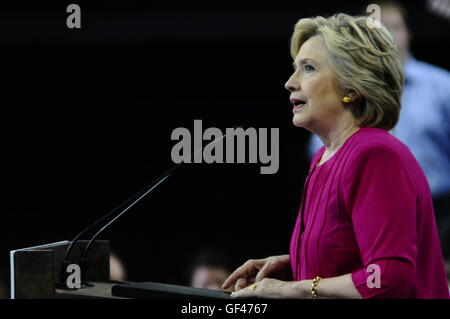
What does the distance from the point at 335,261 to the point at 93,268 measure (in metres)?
0.54

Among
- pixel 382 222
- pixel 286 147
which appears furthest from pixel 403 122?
pixel 382 222

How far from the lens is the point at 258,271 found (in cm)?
168

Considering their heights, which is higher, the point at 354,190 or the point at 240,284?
the point at 354,190

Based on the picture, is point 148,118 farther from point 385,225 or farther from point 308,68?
point 385,225

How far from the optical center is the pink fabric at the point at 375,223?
4.26ft

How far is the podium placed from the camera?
4.52 feet

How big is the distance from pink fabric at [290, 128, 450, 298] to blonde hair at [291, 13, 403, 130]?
6 centimetres

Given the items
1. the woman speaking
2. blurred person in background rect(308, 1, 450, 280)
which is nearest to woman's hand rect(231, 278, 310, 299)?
the woman speaking

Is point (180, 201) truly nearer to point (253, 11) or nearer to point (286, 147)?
point (286, 147)

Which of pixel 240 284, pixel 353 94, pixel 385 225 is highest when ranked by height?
pixel 353 94

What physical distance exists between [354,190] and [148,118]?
2648 millimetres

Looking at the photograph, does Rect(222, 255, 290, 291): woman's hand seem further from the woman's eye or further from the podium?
the woman's eye

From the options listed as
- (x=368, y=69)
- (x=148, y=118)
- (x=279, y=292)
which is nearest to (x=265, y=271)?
(x=279, y=292)

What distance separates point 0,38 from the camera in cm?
387
